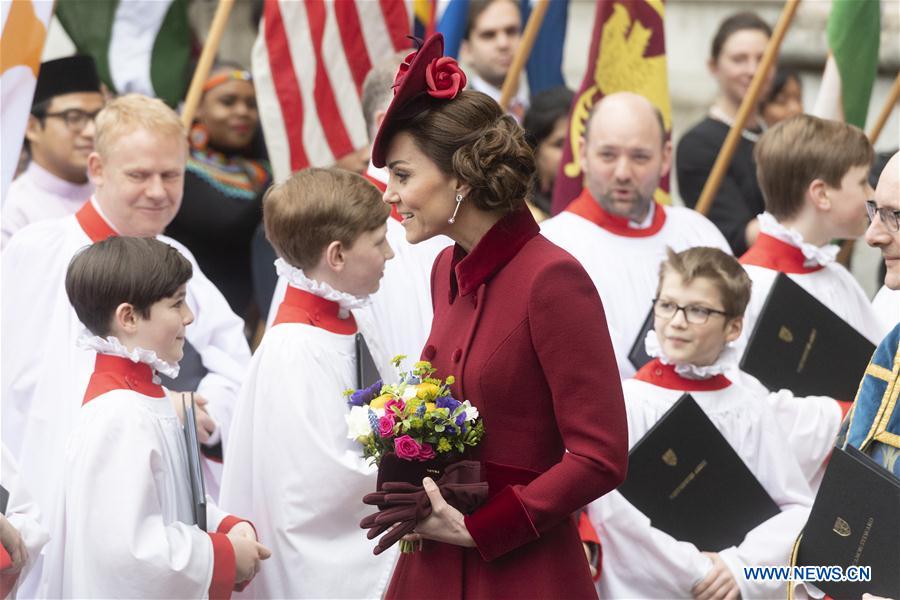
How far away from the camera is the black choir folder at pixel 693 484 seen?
175 inches

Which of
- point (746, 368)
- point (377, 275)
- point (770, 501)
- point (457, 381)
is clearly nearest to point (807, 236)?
point (746, 368)

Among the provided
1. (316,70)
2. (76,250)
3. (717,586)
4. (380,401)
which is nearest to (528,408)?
(380,401)

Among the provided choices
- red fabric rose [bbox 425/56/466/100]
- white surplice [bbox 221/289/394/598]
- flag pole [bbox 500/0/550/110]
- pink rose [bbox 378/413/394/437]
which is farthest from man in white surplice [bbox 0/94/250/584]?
flag pole [bbox 500/0/550/110]

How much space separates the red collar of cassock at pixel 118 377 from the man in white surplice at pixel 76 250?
2.44ft

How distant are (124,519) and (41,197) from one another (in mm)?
2885

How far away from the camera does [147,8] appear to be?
7.43m

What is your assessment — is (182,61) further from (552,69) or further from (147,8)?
(552,69)

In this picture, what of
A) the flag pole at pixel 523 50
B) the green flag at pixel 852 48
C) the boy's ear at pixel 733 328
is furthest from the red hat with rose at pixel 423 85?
the green flag at pixel 852 48

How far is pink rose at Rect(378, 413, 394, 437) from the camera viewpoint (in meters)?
3.28

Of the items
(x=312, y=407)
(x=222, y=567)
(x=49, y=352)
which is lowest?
(x=222, y=567)

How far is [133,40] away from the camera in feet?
24.4

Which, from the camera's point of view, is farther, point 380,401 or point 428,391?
point 380,401

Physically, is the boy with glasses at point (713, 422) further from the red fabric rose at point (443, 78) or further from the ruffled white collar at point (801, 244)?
the red fabric rose at point (443, 78)

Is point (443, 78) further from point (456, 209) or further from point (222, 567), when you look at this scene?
point (222, 567)
